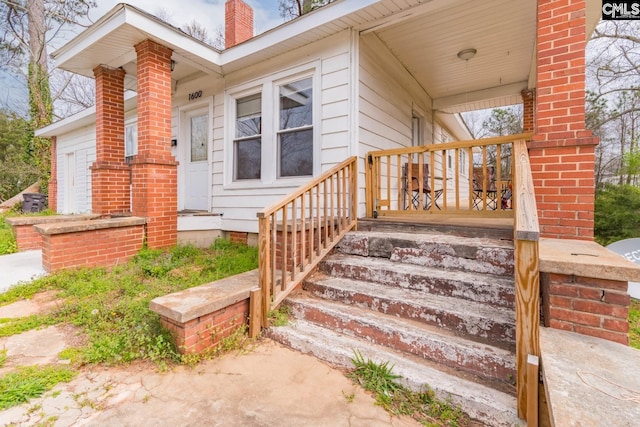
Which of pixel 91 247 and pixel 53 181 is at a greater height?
pixel 53 181

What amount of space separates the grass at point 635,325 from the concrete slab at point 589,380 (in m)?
1.69

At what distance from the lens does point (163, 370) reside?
200 cm

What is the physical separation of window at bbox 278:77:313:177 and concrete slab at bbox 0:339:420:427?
9.44ft

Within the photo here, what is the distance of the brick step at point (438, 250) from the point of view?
8.23ft

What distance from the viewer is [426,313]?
224cm

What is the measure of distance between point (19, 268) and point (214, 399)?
13.0 ft

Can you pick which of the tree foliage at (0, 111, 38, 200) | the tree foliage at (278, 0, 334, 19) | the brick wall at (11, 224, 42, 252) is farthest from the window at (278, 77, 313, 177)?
the tree foliage at (0, 111, 38, 200)

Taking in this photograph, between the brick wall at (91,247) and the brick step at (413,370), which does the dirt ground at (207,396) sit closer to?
the brick step at (413,370)

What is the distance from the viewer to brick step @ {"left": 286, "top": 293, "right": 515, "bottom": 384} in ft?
5.92

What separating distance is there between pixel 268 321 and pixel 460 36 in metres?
4.66

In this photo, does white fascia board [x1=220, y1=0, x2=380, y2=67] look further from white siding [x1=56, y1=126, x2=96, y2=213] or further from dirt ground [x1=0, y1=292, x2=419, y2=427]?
white siding [x1=56, y1=126, x2=96, y2=213]

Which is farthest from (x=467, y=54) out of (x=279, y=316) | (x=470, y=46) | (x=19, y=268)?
(x=19, y=268)

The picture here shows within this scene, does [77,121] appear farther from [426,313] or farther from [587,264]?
[587,264]

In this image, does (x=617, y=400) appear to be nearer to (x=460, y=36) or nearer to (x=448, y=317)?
(x=448, y=317)
